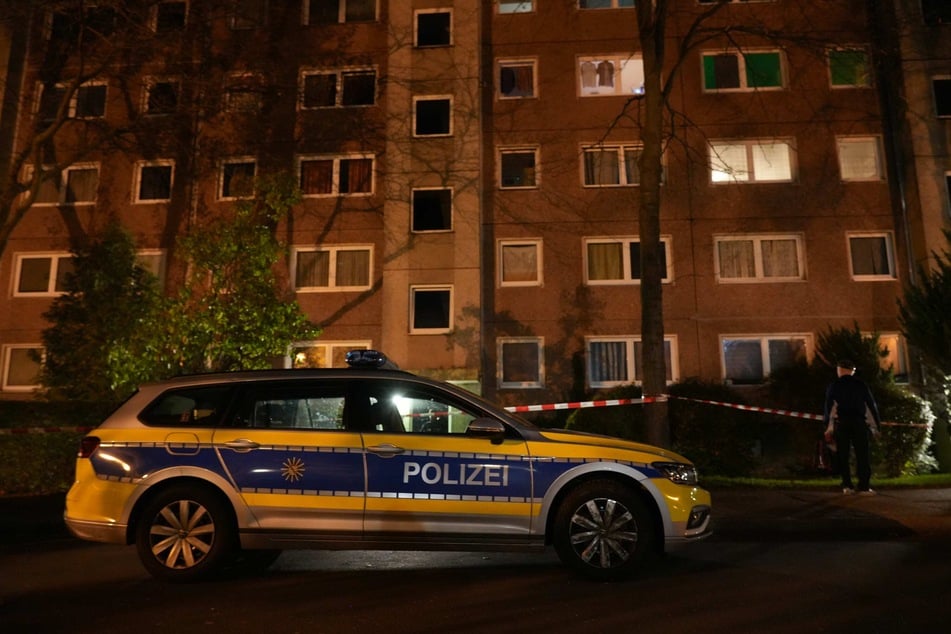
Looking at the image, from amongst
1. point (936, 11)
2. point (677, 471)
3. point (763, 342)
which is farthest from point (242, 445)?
point (936, 11)

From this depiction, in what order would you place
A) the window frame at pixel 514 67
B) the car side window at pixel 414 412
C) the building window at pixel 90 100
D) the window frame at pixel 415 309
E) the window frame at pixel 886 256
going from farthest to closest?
the building window at pixel 90 100 < the window frame at pixel 514 67 < the window frame at pixel 415 309 < the window frame at pixel 886 256 < the car side window at pixel 414 412

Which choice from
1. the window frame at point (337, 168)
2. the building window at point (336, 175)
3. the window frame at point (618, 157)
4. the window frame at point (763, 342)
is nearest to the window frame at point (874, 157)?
the window frame at point (763, 342)

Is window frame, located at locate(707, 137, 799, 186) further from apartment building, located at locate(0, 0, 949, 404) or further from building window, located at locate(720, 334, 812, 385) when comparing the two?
building window, located at locate(720, 334, 812, 385)

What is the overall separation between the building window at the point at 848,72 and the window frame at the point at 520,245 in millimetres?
8591

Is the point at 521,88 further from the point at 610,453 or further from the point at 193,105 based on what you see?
the point at 610,453

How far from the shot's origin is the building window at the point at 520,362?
17.1 metres

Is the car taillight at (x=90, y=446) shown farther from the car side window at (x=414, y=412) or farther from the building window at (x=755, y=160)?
the building window at (x=755, y=160)

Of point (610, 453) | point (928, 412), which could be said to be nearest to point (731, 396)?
point (928, 412)

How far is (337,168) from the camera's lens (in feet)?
60.0

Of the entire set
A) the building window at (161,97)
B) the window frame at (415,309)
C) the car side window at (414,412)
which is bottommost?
the car side window at (414,412)

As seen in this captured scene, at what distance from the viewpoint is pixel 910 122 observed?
664 inches

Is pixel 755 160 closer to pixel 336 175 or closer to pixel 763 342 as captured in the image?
pixel 763 342

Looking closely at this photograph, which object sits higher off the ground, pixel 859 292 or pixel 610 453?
pixel 859 292

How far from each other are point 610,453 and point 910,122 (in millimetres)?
15839
